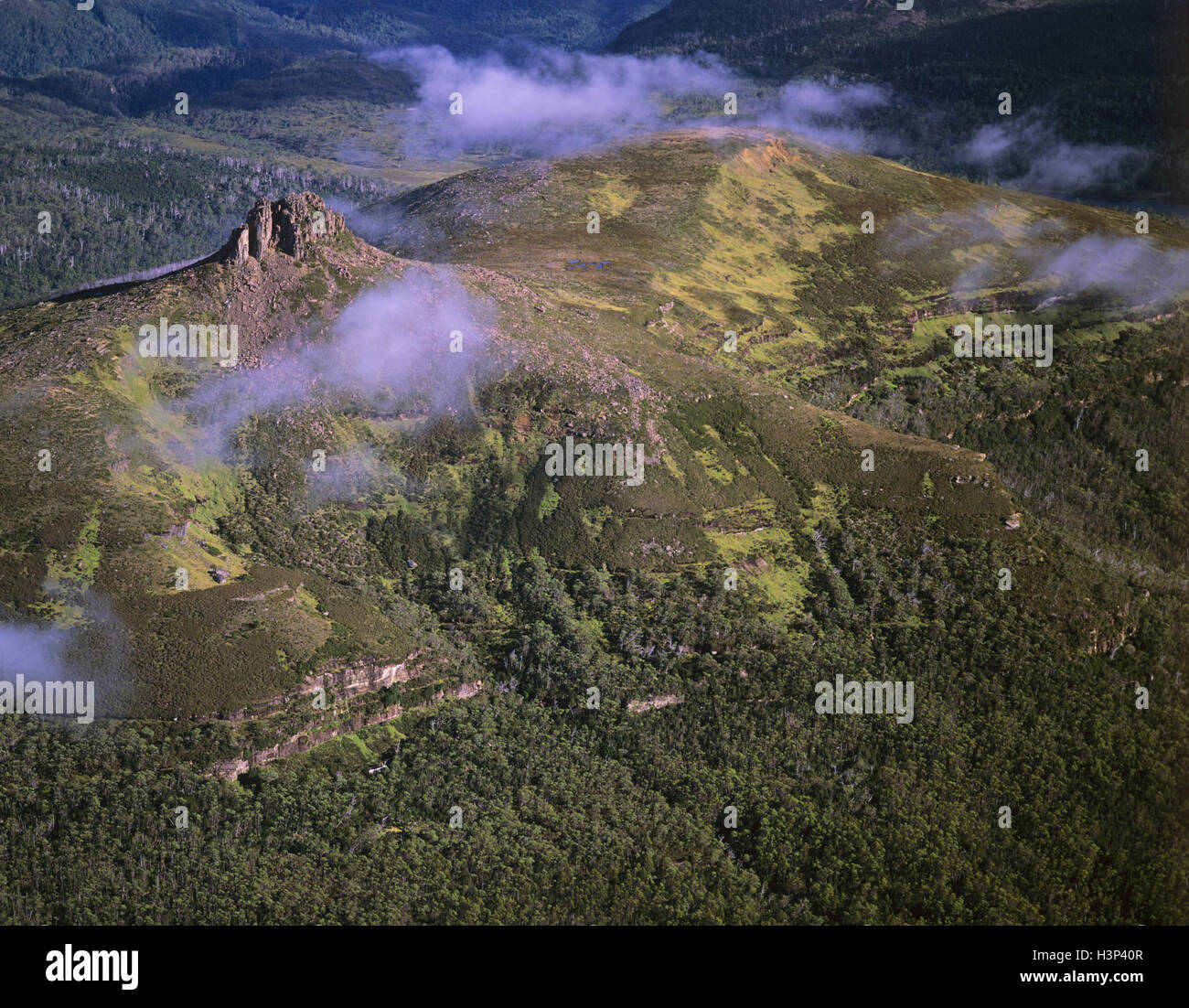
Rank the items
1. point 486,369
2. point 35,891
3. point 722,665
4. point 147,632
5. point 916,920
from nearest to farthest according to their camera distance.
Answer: point 35,891 → point 916,920 → point 147,632 → point 722,665 → point 486,369

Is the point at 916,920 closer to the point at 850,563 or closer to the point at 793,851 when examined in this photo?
the point at 793,851

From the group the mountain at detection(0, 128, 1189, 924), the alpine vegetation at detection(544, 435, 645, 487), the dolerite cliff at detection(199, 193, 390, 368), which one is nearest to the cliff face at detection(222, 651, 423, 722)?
the mountain at detection(0, 128, 1189, 924)

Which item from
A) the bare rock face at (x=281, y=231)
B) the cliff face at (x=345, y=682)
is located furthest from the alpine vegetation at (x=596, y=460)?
the bare rock face at (x=281, y=231)

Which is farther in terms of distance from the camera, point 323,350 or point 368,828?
point 323,350

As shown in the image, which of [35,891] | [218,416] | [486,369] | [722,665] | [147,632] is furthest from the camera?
[486,369]

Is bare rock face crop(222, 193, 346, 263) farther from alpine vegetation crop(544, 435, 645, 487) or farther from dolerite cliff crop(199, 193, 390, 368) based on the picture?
alpine vegetation crop(544, 435, 645, 487)

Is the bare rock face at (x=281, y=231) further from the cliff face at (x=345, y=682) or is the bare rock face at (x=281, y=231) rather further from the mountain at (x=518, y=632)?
the cliff face at (x=345, y=682)

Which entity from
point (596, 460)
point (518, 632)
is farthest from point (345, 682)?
point (596, 460)

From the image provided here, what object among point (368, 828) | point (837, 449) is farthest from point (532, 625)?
point (837, 449)
